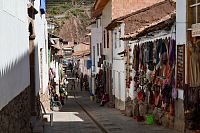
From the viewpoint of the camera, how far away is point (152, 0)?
3191 cm

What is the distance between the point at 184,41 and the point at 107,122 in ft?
26.9

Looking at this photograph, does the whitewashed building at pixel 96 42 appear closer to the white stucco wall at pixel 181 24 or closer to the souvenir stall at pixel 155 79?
the souvenir stall at pixel 155 79

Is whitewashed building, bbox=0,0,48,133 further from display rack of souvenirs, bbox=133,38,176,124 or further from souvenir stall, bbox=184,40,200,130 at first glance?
display rack of souvenirs, bbox=133,38,176,124

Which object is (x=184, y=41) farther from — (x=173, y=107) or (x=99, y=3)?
(x=99, y=3)

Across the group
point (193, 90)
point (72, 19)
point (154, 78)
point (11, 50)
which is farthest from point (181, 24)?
point (72, 19)

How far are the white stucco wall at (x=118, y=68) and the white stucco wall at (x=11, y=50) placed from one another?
49.6 ft

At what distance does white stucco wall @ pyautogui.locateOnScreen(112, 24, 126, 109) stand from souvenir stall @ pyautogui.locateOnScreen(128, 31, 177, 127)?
12.8 ft

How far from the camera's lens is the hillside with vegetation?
93.8 meters

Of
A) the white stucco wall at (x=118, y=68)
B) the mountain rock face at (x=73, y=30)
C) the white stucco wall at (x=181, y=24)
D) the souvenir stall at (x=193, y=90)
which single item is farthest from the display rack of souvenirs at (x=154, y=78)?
the mountain rock face at (x=73, y=30)

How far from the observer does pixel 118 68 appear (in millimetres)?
30703

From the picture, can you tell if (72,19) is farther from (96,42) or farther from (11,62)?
(11,62)

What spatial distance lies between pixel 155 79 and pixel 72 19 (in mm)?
78835

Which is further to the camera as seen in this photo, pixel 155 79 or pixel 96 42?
pixel 96 42

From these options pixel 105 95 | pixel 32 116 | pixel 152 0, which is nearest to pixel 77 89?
pixel 105 95
